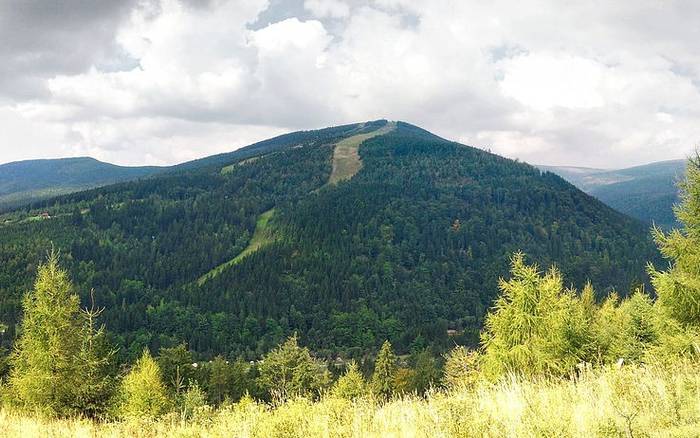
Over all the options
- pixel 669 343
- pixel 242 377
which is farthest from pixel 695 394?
pixel 242 377

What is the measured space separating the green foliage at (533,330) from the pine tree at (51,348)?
23.8 metres

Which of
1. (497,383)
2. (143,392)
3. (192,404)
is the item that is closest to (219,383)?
(143,392)

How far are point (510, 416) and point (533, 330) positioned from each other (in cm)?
2134

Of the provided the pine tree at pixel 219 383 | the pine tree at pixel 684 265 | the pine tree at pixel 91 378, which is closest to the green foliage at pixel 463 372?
the pine tree at pixel 684 265

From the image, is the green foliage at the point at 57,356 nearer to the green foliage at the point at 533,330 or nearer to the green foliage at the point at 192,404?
the green foliage at the point at 192,404

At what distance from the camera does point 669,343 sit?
19938 millimetres

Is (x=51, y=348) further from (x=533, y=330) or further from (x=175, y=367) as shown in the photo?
(x=175, y=367)

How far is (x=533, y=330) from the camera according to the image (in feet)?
84.8

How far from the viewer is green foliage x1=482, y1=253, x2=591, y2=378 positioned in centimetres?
2483

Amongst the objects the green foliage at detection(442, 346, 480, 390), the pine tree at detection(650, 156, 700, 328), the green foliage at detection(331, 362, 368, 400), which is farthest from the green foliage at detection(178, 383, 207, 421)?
the pine tree at detection(650, 156, 700, 328)

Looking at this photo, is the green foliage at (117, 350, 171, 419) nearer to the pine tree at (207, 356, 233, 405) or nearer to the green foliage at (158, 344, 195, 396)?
the green foliage at (158, 344, 195, 396)

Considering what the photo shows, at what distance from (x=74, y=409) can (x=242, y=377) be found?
6207cm

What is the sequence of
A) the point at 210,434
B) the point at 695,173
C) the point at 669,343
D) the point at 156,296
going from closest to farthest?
the point at 210,434, the point at 669,343, the point at 695,173, the point at 156,296

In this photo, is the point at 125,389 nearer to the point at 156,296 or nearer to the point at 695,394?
the point at 695,394
